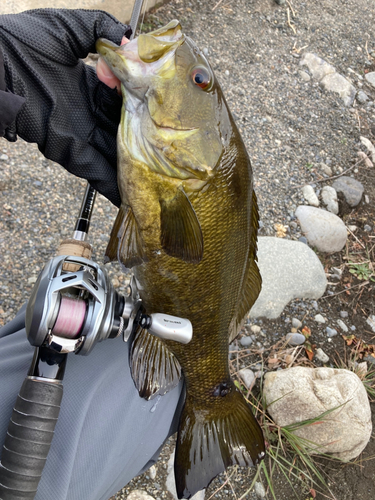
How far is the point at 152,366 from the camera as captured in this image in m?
1.78

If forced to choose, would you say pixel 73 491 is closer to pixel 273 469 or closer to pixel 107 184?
pixel 107 184

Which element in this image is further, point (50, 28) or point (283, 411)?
point (283, 411)

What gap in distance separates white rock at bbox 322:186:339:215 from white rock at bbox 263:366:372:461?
5.42 ft

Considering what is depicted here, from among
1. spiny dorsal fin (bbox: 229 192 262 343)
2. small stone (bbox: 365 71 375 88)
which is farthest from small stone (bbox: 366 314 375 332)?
small stone (bbox: 365 71 375 88)

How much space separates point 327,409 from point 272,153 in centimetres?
234

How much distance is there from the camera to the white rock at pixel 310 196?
3682mm

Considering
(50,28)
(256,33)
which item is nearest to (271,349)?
(50,28)

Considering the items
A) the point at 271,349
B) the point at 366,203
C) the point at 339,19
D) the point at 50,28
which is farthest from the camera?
the point at 339,19

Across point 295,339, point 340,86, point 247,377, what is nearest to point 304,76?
point 340,86

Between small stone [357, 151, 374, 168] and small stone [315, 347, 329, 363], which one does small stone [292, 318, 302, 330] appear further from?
small stone [357, 151, 374, 168]

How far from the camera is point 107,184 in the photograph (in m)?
1.78

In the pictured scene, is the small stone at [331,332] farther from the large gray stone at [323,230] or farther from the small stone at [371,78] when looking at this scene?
the small stone at [371,78]

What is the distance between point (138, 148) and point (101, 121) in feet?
1.16

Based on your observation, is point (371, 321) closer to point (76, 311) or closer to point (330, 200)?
point (330, 200)
